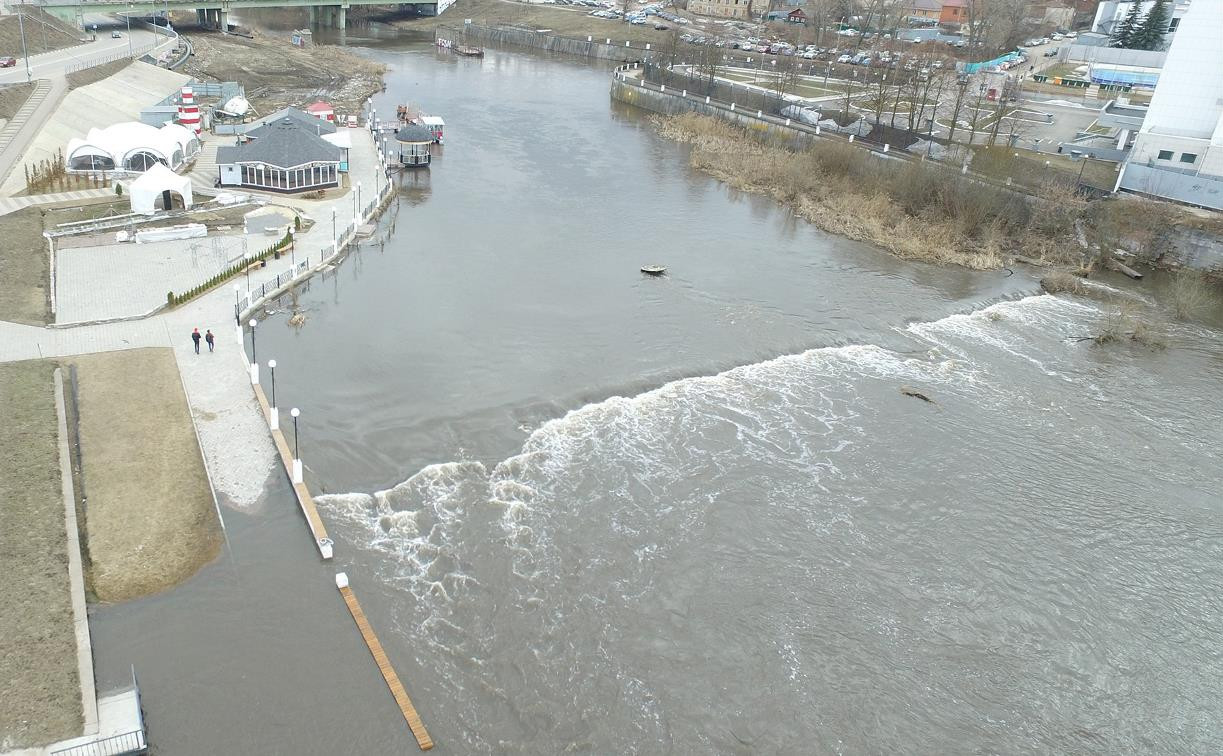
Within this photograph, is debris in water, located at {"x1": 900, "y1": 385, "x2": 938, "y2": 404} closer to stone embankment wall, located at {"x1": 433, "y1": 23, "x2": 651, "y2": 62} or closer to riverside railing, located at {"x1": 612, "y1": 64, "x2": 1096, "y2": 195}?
riverside railing, located at {"x1": 612, "y1": 64, "x2": 1096, "y2": 195}

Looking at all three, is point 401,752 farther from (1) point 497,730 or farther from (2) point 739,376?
(2) point 739,376

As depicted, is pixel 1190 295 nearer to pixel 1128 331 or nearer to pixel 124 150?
pixel 1128 331

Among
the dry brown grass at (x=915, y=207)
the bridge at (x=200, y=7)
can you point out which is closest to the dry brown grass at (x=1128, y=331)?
the dry brown grass at (x=915, y=207)

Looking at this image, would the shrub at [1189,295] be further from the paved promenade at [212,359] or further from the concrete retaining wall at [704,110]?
the paved promenade at [212,359]

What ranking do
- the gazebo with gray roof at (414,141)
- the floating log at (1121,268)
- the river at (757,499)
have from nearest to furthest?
the river at (757,499) → the floating log at (1121,268) → the gazebo with gray roof at (414,141)

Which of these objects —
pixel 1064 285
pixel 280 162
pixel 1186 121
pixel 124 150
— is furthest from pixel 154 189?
pixel 1186 121
